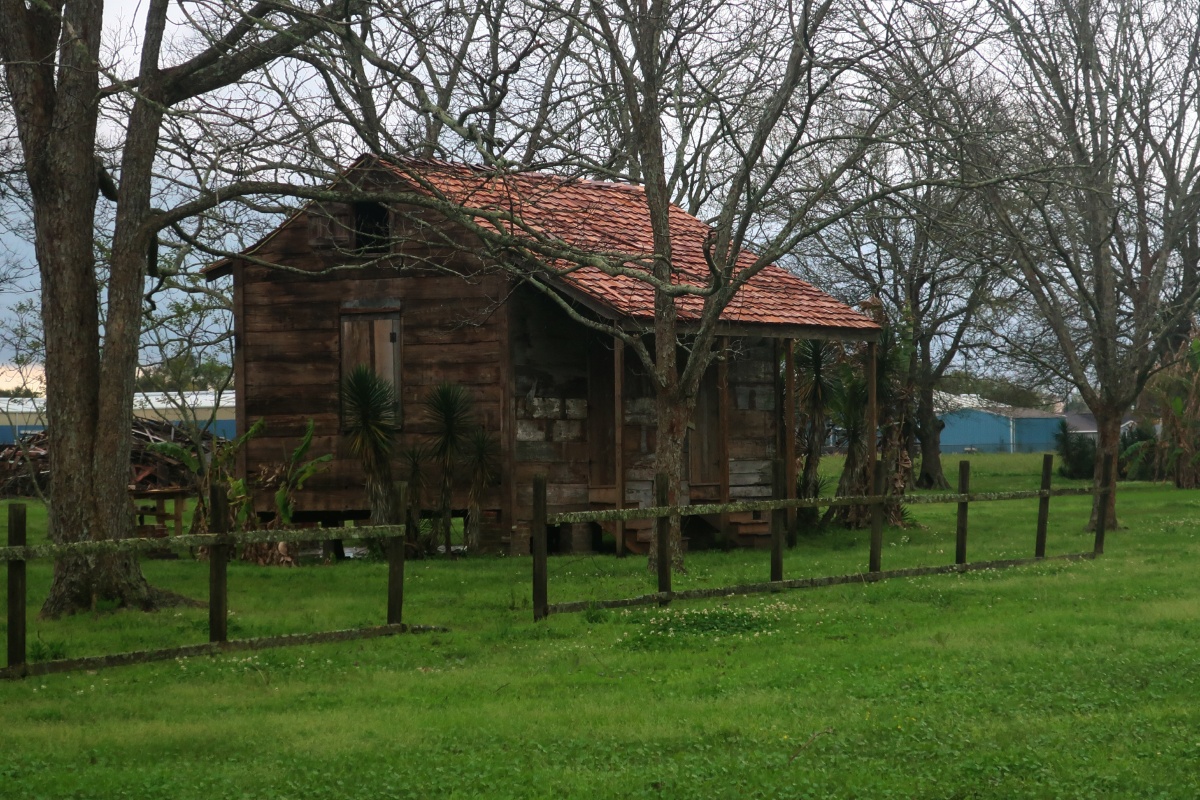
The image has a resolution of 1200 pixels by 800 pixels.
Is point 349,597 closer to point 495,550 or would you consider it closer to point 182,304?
point 495,550

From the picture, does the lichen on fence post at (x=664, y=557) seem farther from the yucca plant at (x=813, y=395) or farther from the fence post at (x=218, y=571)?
the yucca plant at (x=813, y=395)

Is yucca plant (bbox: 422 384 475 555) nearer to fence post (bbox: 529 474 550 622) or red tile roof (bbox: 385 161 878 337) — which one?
red tile roof (bbox: 385 161 878 337)

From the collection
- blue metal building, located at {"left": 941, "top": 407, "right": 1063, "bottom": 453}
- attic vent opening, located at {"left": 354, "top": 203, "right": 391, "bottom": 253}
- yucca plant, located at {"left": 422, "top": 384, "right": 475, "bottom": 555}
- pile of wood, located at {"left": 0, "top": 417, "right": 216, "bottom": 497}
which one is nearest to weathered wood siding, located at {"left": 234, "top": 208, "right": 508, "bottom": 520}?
yucca plant, located at {"left": 422, "top": 384, "right": 475, "bottom": 555}

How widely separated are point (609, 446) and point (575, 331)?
5.78 ft

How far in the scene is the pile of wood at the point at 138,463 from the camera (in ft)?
103

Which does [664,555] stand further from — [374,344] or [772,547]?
[374,344]

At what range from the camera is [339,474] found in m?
20.2

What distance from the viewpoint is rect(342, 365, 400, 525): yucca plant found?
18609mm

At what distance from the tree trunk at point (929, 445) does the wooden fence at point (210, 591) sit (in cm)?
3028

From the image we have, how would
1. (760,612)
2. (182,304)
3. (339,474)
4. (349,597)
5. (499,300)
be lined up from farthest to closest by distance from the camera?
(182,304) < (339,474) < (499,300) < (349,597) < (760,612)

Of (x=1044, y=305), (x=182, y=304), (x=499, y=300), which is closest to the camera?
(x=499, y=300)

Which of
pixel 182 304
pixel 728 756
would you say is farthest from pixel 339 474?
pixel 728 756

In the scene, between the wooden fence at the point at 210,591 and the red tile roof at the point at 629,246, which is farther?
the red tile roof at the point at 629,246

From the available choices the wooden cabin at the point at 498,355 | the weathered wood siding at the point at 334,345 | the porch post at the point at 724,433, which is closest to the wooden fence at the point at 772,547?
the porch post at the point at 724,433
